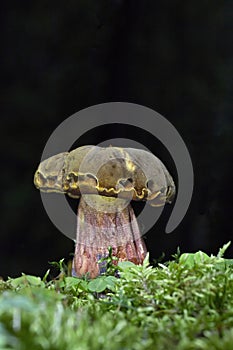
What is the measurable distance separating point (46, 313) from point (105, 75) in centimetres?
146

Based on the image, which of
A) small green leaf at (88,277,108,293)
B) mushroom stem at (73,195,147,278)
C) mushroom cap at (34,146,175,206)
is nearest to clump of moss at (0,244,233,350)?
small green leaf at (88,277,108,293)

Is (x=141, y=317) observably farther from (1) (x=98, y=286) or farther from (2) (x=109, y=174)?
(2) (x=109, y=174)

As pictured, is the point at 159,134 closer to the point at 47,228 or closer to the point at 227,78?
the point at 227,78

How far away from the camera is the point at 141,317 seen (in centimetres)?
38

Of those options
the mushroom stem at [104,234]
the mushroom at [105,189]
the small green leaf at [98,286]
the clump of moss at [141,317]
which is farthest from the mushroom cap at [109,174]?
the clump of moss at [141,317]

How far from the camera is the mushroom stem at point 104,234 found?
1197 mm

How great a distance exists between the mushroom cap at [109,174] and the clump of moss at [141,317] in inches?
20.2

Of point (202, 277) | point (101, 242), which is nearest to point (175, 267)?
point (202, 277)

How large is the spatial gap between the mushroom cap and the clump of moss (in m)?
0.51

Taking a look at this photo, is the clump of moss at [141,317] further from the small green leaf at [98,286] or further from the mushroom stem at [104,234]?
the mushroom stem at [104,234]

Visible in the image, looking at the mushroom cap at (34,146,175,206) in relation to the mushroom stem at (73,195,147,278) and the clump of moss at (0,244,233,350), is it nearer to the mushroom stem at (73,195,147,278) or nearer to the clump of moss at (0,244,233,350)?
the mushroom stem at (73,195,147,278)

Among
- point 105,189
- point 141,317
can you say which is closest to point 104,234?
point 105,189

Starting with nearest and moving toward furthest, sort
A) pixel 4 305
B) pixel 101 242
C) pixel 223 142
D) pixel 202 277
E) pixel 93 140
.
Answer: pixel 4 305
pixel 202 277
pixel 101 242
pixel 223 142
pixel 93 140

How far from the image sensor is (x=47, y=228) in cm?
163
